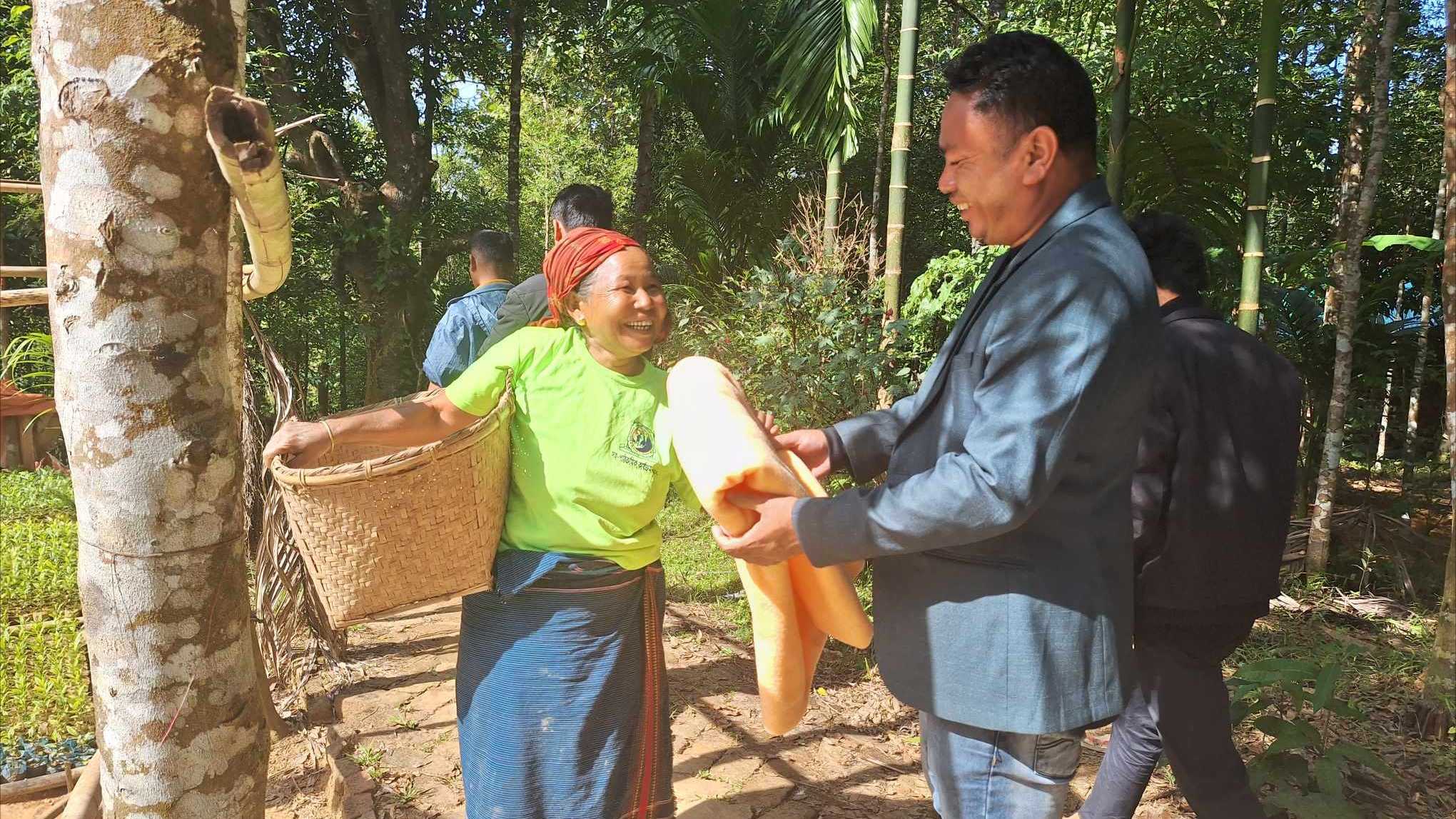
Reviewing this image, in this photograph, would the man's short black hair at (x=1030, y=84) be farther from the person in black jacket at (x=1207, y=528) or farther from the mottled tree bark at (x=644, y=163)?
the mottled tree bark at (x=644, y=163)

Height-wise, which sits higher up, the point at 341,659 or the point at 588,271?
the point at 588,271

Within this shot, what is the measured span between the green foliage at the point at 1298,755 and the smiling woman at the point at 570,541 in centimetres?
207

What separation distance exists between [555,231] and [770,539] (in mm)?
2703

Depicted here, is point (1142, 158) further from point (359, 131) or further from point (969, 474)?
point (359, 131)

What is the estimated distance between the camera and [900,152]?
5.29 meters

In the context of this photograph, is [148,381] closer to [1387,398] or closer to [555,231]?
[555,231]

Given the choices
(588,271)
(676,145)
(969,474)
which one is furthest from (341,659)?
(676,145)

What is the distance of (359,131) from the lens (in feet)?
44.3

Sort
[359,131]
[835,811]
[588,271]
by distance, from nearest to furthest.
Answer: [588,271] → [835,811] → [359,131]

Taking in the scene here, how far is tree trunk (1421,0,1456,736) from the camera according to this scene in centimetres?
349

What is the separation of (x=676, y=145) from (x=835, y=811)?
38.1ft

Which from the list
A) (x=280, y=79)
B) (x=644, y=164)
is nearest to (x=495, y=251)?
(x=280, y=79)

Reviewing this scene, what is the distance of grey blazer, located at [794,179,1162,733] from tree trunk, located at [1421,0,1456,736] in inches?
106

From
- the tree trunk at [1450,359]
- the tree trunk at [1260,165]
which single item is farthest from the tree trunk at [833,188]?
the tree trunk at [1450,359]
